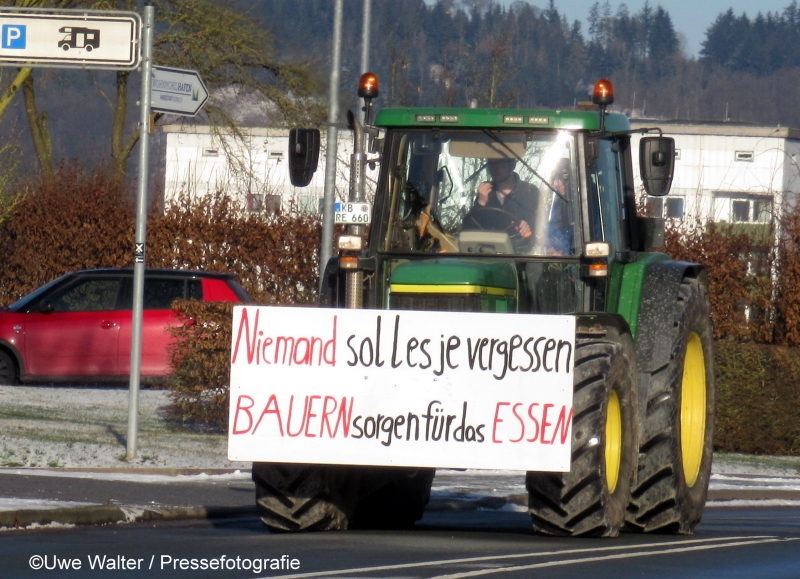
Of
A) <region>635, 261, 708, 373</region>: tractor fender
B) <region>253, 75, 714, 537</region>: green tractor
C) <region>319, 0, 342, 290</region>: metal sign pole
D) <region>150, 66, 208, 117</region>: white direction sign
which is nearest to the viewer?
<region>253, 75, 714, 537</region>: green tractor

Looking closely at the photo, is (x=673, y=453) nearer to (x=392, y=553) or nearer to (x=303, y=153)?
(x=392, y=553)

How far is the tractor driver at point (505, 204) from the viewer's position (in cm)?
912

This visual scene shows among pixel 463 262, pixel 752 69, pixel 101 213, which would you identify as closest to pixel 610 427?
pixel 463 262

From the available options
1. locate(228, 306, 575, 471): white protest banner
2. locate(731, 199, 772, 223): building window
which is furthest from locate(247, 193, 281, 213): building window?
locate(228, 306, 575, 471): white protest banner

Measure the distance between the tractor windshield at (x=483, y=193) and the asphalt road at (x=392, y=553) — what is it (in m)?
1.87

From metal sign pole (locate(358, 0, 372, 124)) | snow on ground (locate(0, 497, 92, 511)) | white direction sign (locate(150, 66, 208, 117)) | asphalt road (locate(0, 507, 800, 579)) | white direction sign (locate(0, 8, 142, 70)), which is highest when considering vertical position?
metal sign pole (locate(358, 0, 372, 124))

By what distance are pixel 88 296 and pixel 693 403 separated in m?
11.9

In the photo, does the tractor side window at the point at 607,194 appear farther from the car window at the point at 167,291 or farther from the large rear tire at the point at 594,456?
the car window at the point at 167,291

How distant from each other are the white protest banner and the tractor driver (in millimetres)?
1351

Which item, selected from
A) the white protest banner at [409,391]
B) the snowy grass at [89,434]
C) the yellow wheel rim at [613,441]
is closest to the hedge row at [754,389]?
the snowy grass at [89,434]

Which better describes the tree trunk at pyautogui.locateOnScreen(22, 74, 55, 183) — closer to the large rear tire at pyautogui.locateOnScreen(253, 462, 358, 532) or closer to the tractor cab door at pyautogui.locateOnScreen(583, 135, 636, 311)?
the tractor cab door at pyautogui.locateOnScreen(583, 135, 636, 311)

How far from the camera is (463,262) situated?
8805 millimetres

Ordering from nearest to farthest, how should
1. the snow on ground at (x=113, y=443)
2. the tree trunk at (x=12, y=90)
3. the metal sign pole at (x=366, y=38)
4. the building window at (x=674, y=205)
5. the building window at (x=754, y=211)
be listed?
the snow on ground at (x=113, y=443) < the metal sign pole at (x=366, y=38) < the building window at (x=754, y=211) < the tree trunk at (x=12, y=90) < the building window at (x=674, y=205)

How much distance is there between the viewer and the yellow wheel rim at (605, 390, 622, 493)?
827cm
